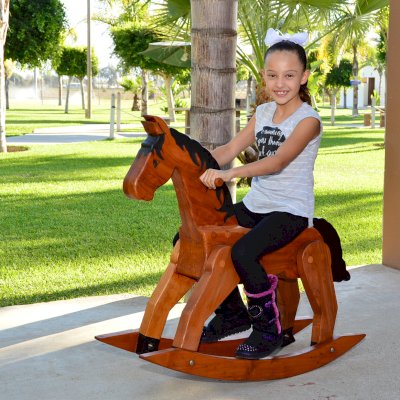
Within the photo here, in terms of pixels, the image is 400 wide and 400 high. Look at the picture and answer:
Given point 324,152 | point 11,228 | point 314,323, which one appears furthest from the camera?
point 324,152

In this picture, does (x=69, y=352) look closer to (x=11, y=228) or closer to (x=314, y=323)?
(x=314, y=323)

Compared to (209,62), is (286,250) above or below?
below

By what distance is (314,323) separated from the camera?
3811mm

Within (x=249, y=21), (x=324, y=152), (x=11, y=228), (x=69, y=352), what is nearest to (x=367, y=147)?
(x=324, y=152)

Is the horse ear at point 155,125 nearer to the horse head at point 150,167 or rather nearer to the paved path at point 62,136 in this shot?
the horse head at point 150,167

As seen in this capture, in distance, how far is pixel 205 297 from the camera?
3.33 meters

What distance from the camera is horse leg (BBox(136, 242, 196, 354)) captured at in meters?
3.48

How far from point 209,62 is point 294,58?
1208mm

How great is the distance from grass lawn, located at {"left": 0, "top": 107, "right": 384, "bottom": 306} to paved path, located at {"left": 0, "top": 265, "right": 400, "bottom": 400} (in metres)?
0.67

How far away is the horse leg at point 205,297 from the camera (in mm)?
3314

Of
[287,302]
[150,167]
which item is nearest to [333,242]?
[287,302]

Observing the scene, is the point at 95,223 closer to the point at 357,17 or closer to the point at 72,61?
the point at 357,17

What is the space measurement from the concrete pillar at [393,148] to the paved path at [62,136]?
A: 12.8 m

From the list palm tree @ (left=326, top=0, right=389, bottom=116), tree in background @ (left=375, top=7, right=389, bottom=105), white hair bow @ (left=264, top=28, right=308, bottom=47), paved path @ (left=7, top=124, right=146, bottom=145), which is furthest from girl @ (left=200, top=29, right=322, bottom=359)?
paved path @ (left=7, top=124, right=146, bottom=145)
